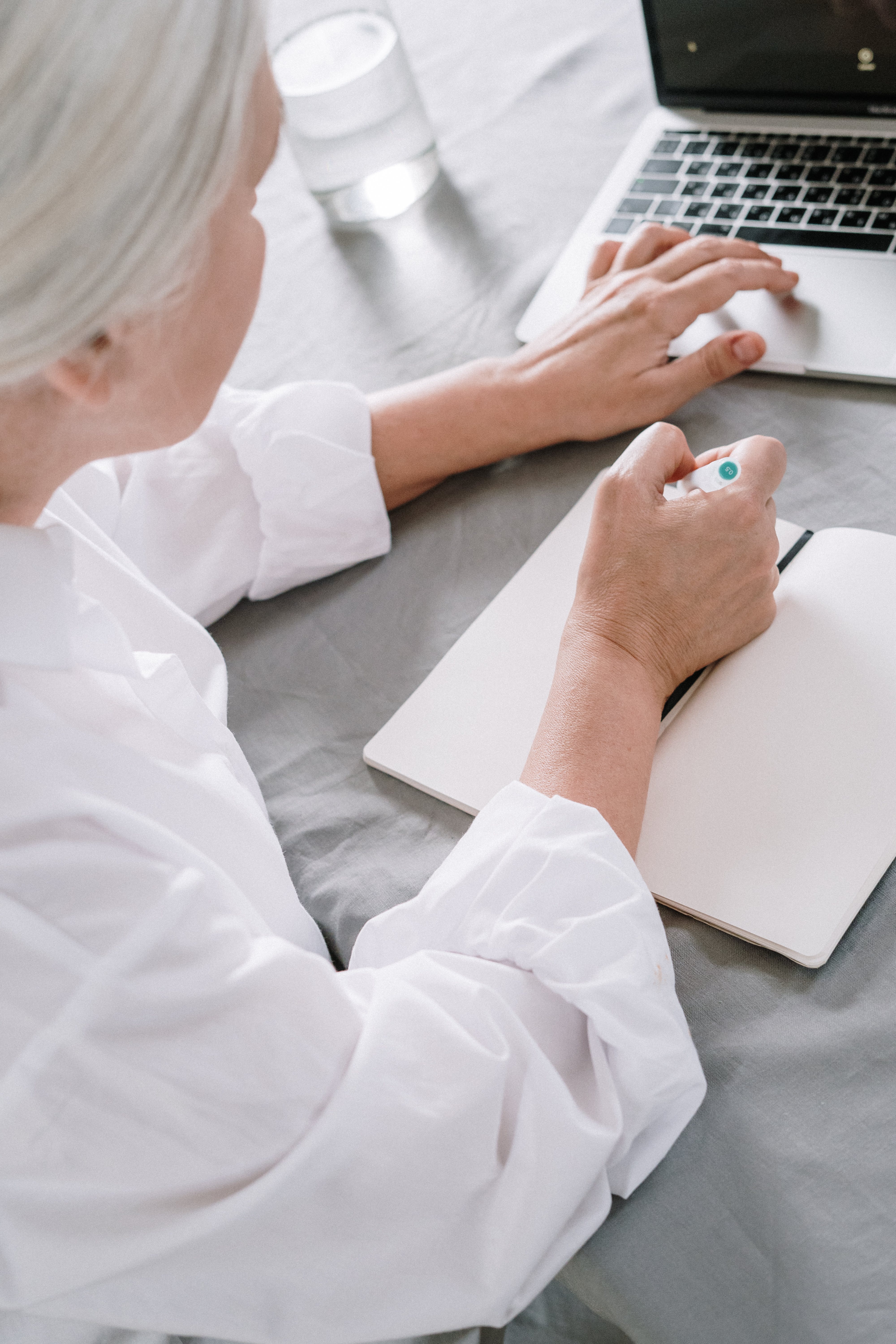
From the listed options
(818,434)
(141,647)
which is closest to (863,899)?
(818,434)

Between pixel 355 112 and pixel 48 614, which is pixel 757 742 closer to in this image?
pixel 48 614

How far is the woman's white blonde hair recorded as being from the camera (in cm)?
36

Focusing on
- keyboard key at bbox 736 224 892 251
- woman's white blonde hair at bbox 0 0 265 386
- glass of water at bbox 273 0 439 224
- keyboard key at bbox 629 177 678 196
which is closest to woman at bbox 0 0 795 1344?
woman's white blonde hair at bbox 0 0 265 386

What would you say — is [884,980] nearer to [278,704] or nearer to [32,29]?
[278,704]

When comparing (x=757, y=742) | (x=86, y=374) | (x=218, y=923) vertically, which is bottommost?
(x=757, y=742)

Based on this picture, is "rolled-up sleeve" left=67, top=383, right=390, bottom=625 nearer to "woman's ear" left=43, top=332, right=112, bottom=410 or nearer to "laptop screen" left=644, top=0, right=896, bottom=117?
"woman's ear" left=43, top=332, right=112, bottom=410

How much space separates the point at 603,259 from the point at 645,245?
0.04m

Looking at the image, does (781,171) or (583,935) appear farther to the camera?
(781,171)

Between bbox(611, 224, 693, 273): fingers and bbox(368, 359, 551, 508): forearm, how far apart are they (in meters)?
0.12

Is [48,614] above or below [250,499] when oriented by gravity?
above

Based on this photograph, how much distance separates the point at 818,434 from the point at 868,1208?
0.47 metres

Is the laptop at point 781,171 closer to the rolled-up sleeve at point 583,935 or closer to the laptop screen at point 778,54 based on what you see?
the laptop screen at point 778,54

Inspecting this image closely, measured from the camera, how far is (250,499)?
84 centimetres

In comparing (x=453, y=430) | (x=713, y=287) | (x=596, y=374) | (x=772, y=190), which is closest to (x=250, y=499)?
(x=453, y=430)
